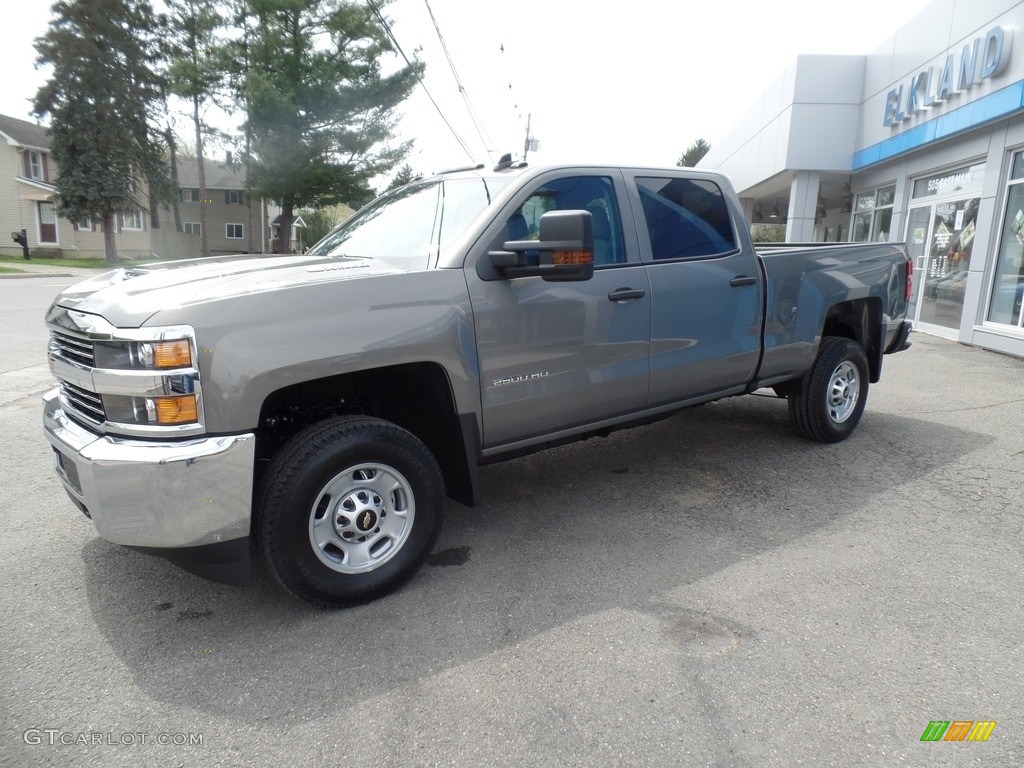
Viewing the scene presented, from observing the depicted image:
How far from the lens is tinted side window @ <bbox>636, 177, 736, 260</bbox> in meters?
4.21

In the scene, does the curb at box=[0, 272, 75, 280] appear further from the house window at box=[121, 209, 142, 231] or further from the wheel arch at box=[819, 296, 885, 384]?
the wheel arch at box=[819, 296, 885, 384]

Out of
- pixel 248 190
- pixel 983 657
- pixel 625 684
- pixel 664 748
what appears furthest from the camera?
pixel 248 190

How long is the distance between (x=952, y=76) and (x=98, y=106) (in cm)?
3779

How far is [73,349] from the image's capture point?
2980 millimetres

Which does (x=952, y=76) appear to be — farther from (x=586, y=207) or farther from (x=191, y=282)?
(x=191, y=282)

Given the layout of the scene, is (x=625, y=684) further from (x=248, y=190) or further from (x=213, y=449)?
(x=248, y=190)

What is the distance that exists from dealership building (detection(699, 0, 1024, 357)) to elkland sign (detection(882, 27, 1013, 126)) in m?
0.02

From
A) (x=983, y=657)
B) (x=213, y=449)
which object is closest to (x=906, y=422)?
(x=983, y=657)

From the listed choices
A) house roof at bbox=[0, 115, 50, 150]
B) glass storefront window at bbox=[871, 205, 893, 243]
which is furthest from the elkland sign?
house roof at bbox=[0, 115, 50, 150]

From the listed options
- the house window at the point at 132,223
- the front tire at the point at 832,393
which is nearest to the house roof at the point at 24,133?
the house window at the point at 132,223

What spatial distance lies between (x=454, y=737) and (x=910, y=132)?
567 inches

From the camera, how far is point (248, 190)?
1305 inches

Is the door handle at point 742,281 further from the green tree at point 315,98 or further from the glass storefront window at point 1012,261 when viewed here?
the green tree at point 315,98

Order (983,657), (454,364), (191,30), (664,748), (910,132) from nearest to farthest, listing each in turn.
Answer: (664,748) → (983,657) → (454,364) → (910,132) → (191,30)
